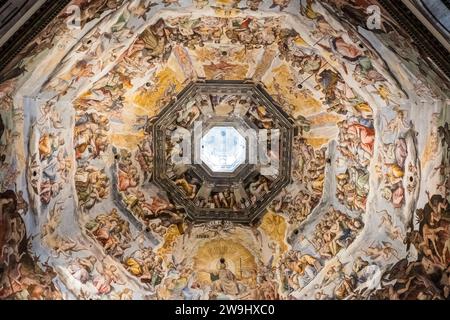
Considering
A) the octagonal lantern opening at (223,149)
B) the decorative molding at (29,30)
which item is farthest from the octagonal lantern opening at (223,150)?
the decorative molding at (29,30)

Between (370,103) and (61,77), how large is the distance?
6462mm

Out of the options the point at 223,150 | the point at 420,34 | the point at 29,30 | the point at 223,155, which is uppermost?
the point at 29,30

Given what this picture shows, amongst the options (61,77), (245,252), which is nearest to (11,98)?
(61,77)

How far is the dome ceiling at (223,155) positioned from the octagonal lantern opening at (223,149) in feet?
0.18

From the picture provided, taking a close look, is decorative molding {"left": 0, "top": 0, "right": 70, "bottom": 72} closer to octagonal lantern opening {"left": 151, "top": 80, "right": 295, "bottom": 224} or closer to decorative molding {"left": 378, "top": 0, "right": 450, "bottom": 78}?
octagonal lantern opening {"left": 151, "top": 80, "right": 295, "bottom": 224}

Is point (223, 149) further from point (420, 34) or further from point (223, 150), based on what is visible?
point (420, 34)

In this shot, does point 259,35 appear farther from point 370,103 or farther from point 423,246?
point 423,246

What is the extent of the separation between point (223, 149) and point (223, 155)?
0.51 feet

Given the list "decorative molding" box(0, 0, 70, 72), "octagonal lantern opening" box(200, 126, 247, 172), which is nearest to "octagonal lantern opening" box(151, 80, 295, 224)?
"octagonal lantern opening" box(200, 126, 247, 172)

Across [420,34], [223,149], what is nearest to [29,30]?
[420,34]

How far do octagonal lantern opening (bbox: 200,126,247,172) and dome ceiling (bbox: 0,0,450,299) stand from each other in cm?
5

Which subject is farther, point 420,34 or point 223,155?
point 223,155

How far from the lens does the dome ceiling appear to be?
1203cm

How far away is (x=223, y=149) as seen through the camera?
16.4m
